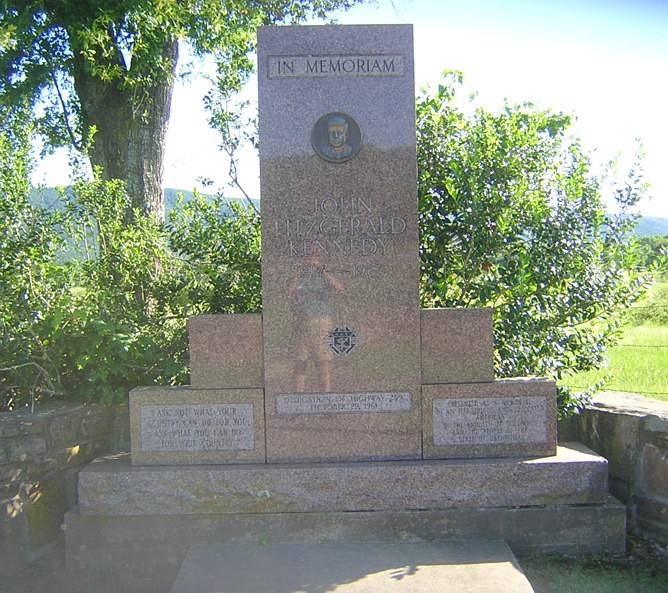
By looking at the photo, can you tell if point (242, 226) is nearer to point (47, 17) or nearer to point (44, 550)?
point (44, 550)

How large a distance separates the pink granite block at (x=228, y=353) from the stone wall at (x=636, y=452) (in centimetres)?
227

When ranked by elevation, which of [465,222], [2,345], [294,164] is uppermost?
[294,164]

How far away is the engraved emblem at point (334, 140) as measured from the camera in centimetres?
419

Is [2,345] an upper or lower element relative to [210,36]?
lower

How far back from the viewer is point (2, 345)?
458 centimetres

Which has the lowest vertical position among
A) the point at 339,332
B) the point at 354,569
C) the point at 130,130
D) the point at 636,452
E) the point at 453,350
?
the point at 354,569

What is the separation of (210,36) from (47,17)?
65.6 inches

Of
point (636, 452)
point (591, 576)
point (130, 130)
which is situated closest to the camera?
point (591, 576)

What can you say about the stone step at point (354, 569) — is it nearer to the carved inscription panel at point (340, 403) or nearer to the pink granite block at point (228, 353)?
the carved inscription panel at point (340, 403)

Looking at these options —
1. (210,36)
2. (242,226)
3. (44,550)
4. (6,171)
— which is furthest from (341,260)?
(210,36)

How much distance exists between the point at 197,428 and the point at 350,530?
A: 3.53 ft

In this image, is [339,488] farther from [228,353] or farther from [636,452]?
A: [636,452]

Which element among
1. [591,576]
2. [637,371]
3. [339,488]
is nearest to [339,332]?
[339,488]

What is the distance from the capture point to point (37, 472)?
4082mm
